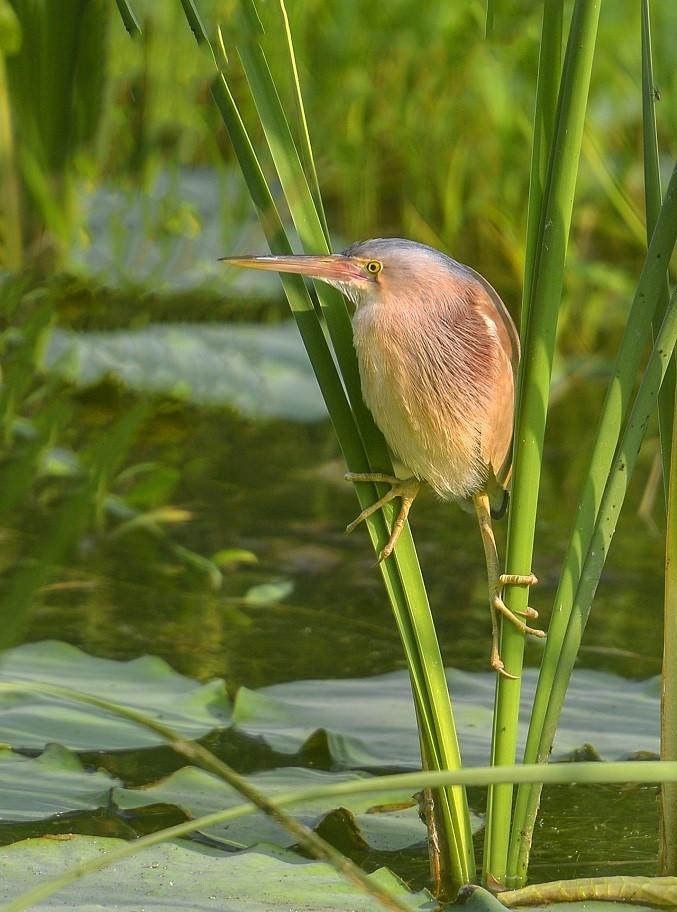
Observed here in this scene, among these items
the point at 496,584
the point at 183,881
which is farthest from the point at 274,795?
the point at 496,584

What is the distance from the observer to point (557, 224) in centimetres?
148

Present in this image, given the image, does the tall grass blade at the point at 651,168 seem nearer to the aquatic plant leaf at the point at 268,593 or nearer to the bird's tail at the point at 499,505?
the bird's tail at the point at 499,505

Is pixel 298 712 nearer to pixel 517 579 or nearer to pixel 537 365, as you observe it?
pixel 517 579

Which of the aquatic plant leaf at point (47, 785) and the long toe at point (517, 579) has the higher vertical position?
the long toe at point (517, 579)

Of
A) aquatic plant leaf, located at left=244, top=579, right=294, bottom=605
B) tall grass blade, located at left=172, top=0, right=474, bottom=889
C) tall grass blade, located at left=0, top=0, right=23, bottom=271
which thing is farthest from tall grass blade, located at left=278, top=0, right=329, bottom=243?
tall grass blade, located at left=0, top=0, right=23, bottom=271

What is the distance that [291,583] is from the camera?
121 inches

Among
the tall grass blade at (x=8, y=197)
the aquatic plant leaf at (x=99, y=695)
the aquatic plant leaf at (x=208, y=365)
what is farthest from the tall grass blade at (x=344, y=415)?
the tall grass blade at (x=8, y=197)

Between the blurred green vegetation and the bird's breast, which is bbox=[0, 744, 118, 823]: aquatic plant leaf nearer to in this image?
the blurred green vegetation

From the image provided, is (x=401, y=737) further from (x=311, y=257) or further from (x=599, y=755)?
(x=311, y=257)

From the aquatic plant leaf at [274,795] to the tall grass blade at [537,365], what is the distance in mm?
349

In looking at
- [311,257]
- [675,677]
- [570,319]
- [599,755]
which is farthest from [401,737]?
[570,319]

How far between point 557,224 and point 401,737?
1034mm

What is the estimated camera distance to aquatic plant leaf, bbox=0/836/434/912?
1481 millimetres

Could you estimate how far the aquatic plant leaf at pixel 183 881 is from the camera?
1481 mm
